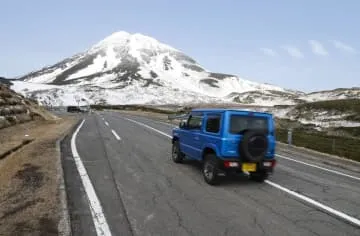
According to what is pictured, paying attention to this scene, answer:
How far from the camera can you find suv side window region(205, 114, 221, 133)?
31.7 ft

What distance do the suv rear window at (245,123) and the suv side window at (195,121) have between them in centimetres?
147

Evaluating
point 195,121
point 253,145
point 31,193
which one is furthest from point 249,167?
point 31,193

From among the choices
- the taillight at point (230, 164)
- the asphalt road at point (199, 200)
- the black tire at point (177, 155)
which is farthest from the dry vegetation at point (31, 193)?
the taillight at point (230, 164)

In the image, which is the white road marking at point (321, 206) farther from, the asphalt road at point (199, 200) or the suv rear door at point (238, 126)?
the suv rear door at point (238, 126)

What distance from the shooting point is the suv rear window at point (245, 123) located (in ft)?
31.0

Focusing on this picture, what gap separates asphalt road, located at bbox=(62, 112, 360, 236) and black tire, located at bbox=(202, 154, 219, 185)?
192mm

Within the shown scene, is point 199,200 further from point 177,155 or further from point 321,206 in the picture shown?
point 177,155

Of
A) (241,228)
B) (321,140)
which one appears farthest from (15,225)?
(321,140)

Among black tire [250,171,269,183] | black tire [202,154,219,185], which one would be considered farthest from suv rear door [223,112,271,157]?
black tire [250,171,269,183]

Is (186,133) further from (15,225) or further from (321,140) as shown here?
(321,140)

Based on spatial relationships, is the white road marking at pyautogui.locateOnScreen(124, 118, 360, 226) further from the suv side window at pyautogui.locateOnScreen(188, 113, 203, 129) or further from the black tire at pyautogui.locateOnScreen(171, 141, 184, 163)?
the black tire at pyautogui.locateOnScreen(171, 141, 184, 163)

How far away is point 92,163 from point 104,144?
5334 millimetres

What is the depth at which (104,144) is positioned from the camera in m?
17.2

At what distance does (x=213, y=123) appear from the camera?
391 inches
